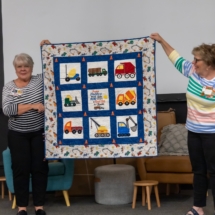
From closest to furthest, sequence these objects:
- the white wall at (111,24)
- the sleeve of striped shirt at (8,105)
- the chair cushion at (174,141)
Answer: the sleeve of striped shirt at (8,105), the chair cushion at (174,141), the white wall at (111,24)

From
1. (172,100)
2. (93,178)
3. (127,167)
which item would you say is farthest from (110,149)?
(172,100)

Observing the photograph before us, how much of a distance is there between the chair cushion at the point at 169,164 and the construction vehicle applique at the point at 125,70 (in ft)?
3.11

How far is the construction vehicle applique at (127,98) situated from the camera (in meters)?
3.83

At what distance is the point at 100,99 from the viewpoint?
3877 mm

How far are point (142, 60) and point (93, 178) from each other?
1.51 metres

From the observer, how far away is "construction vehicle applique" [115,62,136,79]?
12.5 feet

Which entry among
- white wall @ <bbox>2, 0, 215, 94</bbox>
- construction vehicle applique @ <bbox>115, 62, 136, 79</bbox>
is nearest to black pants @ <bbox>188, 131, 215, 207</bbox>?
construction vehicle applique @ <bbox>115, 62, 136, 79</bbox>

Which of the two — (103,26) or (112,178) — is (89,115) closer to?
(112,178)

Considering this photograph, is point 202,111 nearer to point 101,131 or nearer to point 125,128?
point 125,128

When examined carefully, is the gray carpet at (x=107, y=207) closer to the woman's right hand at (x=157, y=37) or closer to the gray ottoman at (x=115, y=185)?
the gray ottoman at (x=115, y=185)

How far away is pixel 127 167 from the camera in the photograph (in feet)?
14.4

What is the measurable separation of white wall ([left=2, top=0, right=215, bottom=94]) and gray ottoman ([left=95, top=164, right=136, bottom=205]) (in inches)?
47.6

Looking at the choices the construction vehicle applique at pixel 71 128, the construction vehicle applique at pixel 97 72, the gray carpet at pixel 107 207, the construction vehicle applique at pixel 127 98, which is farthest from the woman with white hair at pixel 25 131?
the construction vehicle applique at pixel 127 98

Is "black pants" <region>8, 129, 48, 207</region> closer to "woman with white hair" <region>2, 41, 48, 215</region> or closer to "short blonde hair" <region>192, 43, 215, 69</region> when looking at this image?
"woman with white hair" <region>2, 41, 48, 215</region>
